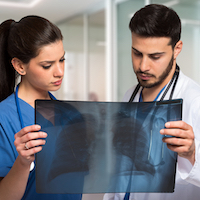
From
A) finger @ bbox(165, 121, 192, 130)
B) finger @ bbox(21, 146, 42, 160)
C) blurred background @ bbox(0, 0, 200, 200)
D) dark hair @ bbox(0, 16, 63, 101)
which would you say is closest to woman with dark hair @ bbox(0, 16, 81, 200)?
dark hair @ bbox(0, 16, 63, 101)

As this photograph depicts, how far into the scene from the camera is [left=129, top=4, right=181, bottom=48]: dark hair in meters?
1.07

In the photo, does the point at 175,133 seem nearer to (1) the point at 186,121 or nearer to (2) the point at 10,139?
(1) the point at 186,121

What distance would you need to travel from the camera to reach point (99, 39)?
5.02 m

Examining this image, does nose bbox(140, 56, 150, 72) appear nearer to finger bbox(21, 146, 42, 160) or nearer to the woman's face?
the woman's face

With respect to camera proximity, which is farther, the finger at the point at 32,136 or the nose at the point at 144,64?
the nose at the point at 144,64

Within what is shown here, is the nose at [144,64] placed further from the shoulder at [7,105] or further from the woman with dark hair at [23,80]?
the shoulder at [7,105]

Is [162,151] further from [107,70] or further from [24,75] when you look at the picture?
[107,70]

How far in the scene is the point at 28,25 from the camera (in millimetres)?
1040

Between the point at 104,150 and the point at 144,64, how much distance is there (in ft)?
1.36

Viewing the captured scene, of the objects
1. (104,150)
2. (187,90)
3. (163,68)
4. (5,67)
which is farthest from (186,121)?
(5,67)

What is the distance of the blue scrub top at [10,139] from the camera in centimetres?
95

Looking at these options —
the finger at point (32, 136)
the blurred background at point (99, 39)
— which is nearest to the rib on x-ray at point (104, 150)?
the finger at point (32, 136)

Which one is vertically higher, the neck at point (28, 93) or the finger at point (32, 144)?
the neck at point (28, 93)

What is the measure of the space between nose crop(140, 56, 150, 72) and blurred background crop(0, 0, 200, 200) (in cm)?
195
